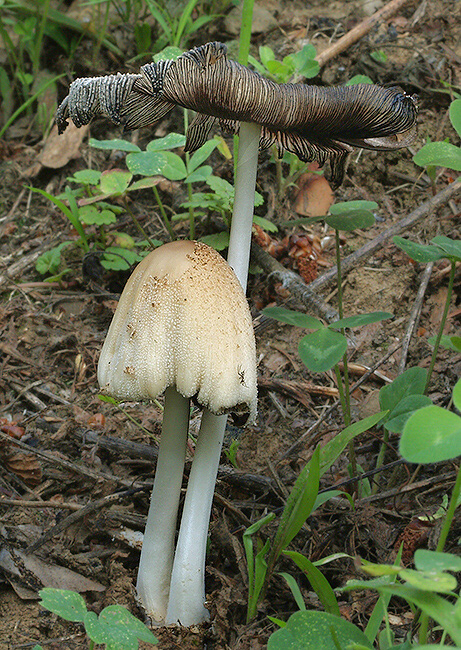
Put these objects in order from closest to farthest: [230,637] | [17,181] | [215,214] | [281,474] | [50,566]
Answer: [230,637] → [50,566] → [281,474] → [215,214] → [17,181]

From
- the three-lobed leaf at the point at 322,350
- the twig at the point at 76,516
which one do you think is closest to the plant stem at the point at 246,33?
the three-lobed leaf at the point at 322,350

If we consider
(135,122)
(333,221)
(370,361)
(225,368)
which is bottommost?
(370,361)

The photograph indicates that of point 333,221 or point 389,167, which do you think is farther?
point 389,167

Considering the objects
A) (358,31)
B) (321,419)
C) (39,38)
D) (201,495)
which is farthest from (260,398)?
(39,38)

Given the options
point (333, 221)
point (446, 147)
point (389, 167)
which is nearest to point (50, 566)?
point (333, 221)

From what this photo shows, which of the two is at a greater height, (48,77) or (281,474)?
(48,77)

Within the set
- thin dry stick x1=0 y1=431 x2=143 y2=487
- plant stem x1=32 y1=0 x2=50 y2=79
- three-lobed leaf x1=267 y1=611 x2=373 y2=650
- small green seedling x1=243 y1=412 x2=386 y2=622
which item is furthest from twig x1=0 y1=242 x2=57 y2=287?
three-lobed leaf x1=267 y1=611 x2=373 y2=650

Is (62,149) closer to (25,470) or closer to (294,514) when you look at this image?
(25,470)

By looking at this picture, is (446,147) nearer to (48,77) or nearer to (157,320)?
(157,320)
